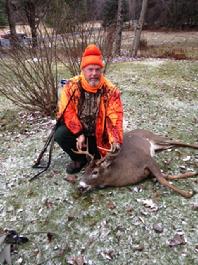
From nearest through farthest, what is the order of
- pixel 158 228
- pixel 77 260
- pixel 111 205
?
pixel 77 260 → pixel 158 228 → pixel 111 205

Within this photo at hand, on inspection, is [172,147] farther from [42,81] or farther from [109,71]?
[109,71]

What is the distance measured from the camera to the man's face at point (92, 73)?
4.25 metres

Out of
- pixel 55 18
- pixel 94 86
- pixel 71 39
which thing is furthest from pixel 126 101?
pixel 94 86

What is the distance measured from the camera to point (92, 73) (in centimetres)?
426

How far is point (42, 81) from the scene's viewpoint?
7.13 metres

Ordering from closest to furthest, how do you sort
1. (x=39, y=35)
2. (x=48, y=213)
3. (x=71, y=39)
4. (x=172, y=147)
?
(x=48, y=213), (x=172, y=147), (x=39, y=35), (x=71, y=39)

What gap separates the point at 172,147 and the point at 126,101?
290 cm

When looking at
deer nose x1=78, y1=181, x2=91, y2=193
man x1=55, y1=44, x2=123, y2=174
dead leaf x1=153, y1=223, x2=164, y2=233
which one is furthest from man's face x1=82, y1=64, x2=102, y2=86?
dead leaf x1=153, y1=223, x2=164, y2=233

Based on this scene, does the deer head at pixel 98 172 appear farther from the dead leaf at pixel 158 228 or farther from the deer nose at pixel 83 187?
the dead leaf at pixel 158 228

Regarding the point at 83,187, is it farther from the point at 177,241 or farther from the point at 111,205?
the point at 177,241

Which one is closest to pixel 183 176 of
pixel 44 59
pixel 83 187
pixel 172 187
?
pixel 172 187

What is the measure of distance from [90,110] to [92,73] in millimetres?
513

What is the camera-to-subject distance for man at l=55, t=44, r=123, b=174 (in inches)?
171

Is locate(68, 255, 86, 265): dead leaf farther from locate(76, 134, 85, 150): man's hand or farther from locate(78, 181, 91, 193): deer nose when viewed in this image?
locate(76, 134, 85, 150): man's hand
